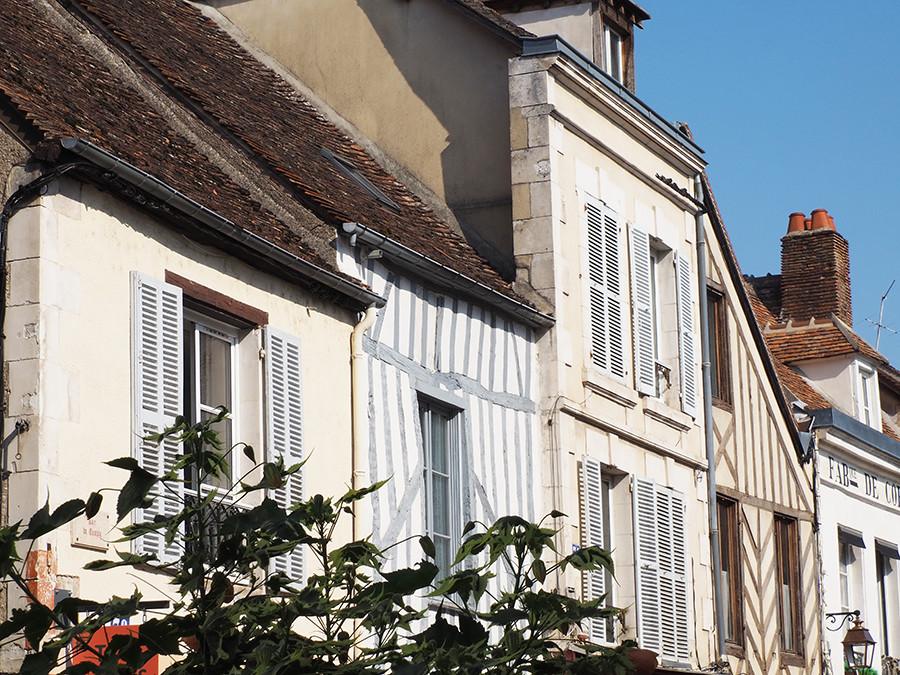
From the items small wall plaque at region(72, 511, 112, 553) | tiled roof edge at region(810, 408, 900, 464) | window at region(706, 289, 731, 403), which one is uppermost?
window at region(706, 289, 731, 403)

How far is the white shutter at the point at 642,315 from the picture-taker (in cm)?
1428

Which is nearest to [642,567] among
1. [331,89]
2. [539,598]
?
[331,89]

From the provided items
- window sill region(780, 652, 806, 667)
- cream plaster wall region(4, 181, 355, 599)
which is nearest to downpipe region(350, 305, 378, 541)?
cream plaster wall region(4, 181, 355, 599)

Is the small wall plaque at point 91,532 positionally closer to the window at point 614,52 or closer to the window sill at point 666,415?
the window sill at point 666,415

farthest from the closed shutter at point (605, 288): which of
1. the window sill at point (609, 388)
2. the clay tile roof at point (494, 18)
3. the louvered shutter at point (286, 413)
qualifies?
the louvered shutter at point (286, 413)

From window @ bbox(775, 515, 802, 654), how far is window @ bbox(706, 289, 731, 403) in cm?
165

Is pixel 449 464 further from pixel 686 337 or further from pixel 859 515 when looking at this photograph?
pixel 859 515

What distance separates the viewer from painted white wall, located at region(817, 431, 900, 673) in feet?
59.3

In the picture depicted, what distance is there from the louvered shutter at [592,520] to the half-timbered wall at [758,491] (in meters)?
2.61

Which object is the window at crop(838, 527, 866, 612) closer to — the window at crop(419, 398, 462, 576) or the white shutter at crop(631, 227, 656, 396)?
the white shutter at crop(631, 227, 656, 396)

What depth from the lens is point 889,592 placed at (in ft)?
65.1

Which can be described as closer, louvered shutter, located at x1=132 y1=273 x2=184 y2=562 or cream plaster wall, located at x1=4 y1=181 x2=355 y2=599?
cream plaster wall, located at x1=4 y1=181 x2=355 y2=599

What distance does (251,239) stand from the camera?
9.51 m

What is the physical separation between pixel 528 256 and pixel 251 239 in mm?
4098
